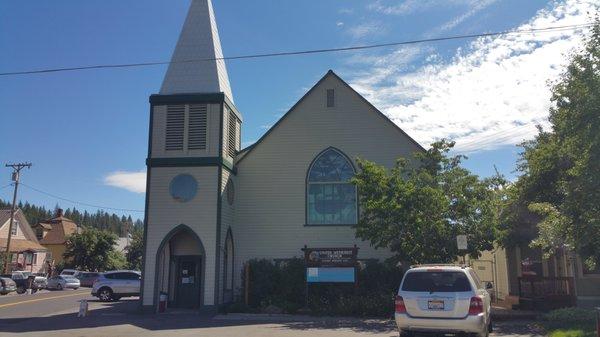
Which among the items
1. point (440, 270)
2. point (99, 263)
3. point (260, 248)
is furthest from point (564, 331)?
point (99, 263)

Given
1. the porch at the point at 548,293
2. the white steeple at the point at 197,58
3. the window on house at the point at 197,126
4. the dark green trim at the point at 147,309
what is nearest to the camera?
the porch at the point at 548,293

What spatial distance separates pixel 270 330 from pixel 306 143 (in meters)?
10.8

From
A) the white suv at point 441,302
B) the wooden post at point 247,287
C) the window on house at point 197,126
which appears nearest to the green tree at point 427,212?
the wooden post at point 247,287

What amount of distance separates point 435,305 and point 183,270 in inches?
589

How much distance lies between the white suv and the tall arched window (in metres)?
12.5

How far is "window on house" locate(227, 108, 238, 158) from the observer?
79.6ft

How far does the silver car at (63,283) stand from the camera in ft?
153

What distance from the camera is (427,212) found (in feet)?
64.5

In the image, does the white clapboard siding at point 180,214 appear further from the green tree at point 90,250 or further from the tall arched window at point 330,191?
the green tree at point 90,250

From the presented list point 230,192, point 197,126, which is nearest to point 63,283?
point 230,192

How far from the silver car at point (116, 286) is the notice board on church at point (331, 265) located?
572 inches

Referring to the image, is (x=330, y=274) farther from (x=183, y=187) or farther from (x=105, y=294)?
(x=105, y=294)

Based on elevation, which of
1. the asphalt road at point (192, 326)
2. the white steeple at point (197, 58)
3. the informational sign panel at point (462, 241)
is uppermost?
the white steeple at point (197, 58)

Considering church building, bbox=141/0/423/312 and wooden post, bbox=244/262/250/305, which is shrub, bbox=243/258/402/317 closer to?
wooden post, bbox=244/262/250/305
